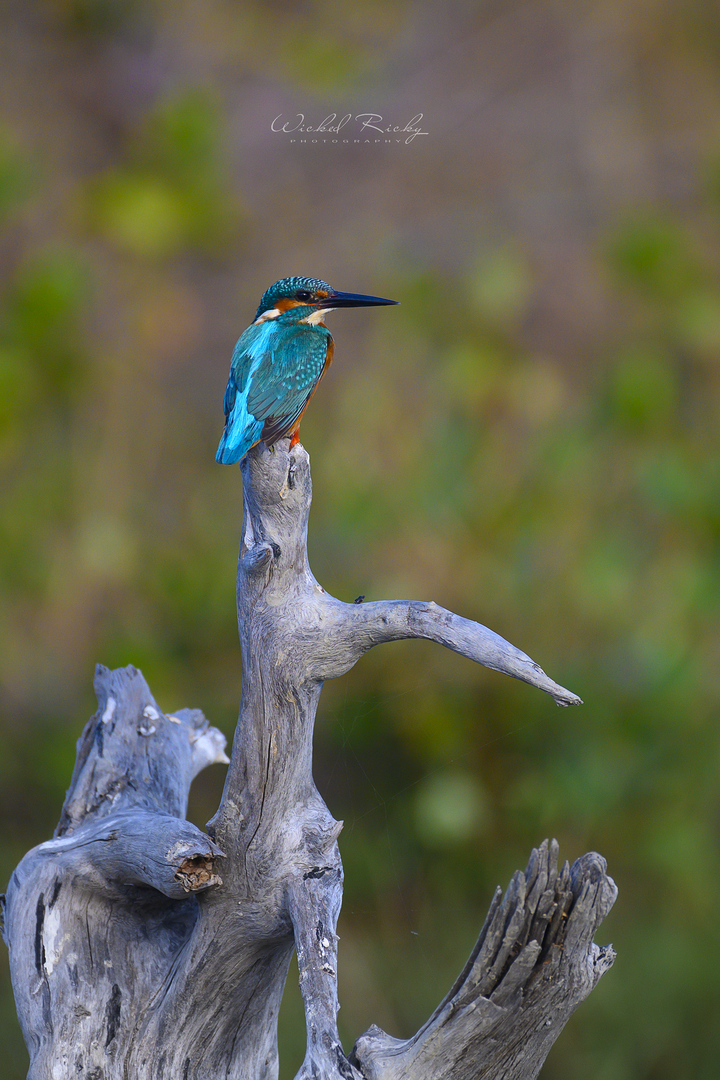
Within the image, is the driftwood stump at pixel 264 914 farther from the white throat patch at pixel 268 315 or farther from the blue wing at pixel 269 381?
the white throat patch at pixel 268 315

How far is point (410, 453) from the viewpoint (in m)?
3.25

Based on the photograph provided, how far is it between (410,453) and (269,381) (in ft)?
7.58

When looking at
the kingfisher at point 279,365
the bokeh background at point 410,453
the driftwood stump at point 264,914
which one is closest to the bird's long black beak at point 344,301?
the kingfisher at point 279,365

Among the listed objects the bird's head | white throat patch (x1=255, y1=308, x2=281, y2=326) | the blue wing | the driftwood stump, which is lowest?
the driftwood stump

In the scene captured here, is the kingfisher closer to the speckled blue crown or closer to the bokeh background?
the speckled blue crown

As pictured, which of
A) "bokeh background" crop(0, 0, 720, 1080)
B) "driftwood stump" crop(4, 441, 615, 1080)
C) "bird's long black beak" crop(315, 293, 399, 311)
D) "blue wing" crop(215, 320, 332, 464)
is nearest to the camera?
"driftwood stump" crop(4, 441, 615, 1080)

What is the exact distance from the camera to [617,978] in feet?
8.49

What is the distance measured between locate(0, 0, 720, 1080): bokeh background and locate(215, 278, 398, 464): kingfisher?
1.72 metres

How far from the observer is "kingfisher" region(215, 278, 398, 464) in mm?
939

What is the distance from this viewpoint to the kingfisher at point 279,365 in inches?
37.0

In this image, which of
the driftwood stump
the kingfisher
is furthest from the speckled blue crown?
the driftwood stump

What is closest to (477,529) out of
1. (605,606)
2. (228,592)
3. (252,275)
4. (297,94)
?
(605,606)

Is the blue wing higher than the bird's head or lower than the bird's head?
lower

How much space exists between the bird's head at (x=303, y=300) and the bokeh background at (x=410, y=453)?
1.72 m
